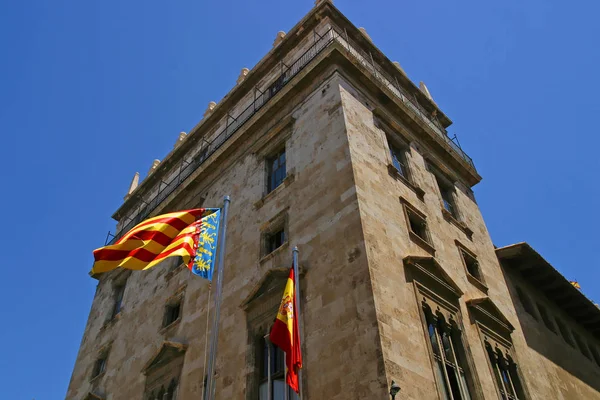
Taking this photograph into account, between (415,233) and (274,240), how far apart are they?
495cm

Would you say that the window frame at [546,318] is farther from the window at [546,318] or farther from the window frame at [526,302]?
the window frame at [526,302]

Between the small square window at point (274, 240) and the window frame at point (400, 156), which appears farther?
the window frame at point (400, 156)

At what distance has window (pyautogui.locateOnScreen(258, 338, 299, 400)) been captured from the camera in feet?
47.2

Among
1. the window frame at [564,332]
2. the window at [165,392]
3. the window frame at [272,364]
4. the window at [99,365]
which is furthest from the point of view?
the window frame at [564,332]

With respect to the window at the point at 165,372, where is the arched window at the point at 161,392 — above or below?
below

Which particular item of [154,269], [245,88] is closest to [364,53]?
[245,88]

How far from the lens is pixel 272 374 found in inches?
586

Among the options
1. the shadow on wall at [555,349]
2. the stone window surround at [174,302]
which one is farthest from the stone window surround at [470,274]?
the stone window surround at [174,302]

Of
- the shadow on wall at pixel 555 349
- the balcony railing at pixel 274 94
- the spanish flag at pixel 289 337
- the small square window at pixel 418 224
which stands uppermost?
the balcony railing at pixel 274 94

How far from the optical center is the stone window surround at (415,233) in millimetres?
17375

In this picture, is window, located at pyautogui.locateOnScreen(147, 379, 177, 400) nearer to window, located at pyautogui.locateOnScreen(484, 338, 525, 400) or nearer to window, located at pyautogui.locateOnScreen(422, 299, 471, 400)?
window, located at pyautogui.locateOnScreen(422, 299, 471, 400)

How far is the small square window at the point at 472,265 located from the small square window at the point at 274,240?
720 centimetres

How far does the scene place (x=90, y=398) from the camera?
75.0 feet

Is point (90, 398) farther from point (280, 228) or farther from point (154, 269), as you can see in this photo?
point (280, 228)
